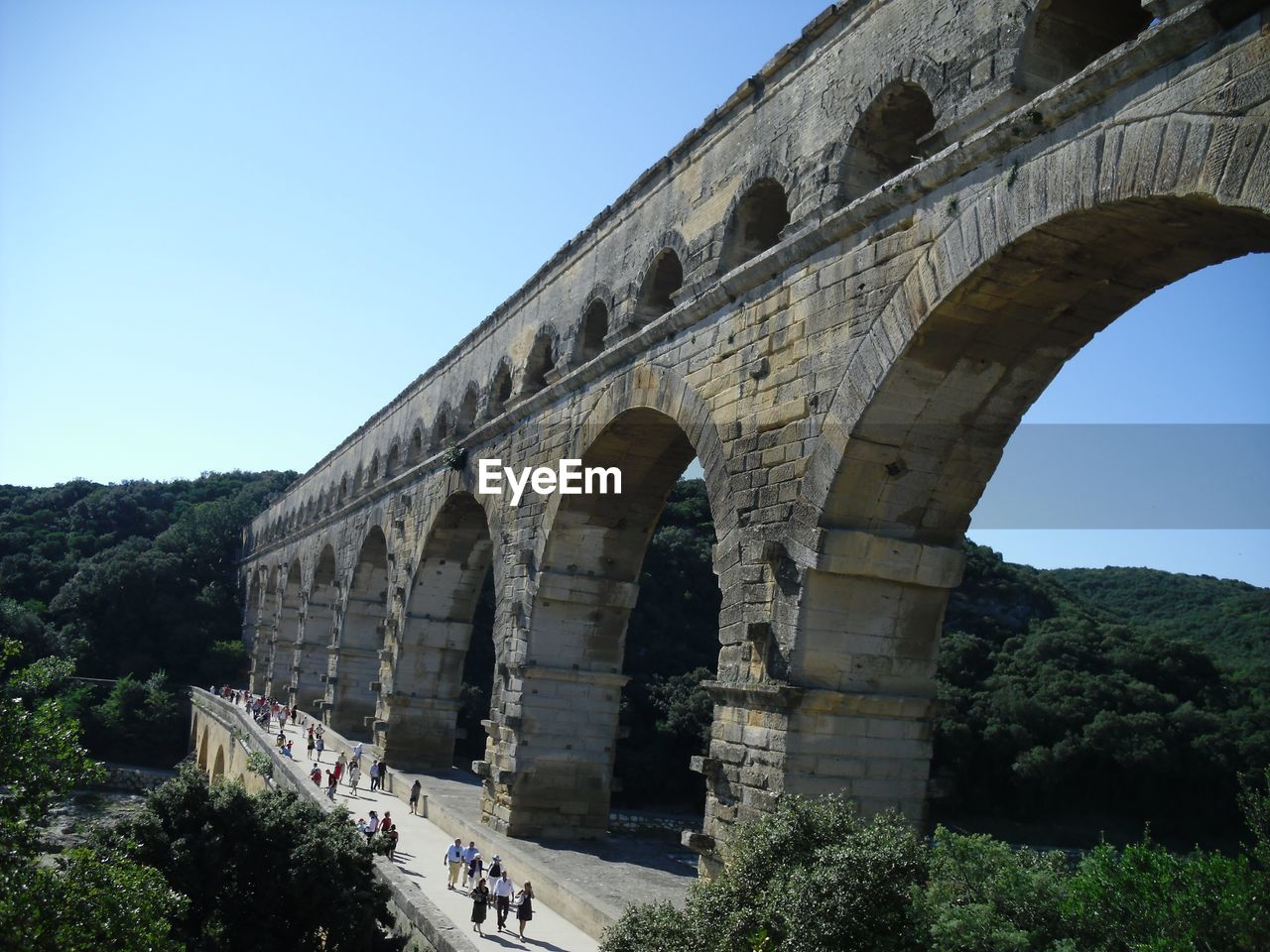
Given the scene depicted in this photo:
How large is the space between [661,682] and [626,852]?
61.9 ft

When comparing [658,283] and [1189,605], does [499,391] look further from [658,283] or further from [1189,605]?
[1189,605]

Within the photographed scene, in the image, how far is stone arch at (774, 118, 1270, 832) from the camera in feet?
20.0

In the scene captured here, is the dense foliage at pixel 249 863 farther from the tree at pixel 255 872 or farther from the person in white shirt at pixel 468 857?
the person in white shirt at pixel 468 857

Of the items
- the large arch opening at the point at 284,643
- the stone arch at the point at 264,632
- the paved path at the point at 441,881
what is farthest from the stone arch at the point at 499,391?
the stone arch at the point at 264,632

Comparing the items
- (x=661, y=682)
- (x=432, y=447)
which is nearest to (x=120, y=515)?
(x=661, y=682)

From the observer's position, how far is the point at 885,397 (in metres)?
7.30

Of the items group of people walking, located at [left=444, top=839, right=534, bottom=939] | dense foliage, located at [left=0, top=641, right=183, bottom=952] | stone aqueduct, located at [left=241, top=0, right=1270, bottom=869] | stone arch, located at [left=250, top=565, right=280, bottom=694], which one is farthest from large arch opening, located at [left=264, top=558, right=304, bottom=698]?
dense foliage, located at [left=0, top=641, right=183, bottom=952]

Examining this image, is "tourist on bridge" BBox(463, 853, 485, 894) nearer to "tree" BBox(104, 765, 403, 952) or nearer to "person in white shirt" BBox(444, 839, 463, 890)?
"person in white shirt" BBox(444, 839, 463, 890)

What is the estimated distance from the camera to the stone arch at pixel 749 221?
988 cm

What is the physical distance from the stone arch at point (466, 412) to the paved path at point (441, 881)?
21.2 ft

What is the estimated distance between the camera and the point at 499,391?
1678cm

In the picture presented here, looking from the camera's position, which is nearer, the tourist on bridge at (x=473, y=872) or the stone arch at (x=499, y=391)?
the tourist on bridge at (x=473, y=872)

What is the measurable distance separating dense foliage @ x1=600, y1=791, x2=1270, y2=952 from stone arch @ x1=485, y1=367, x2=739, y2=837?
593 centimetres

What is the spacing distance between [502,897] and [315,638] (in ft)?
69.7
